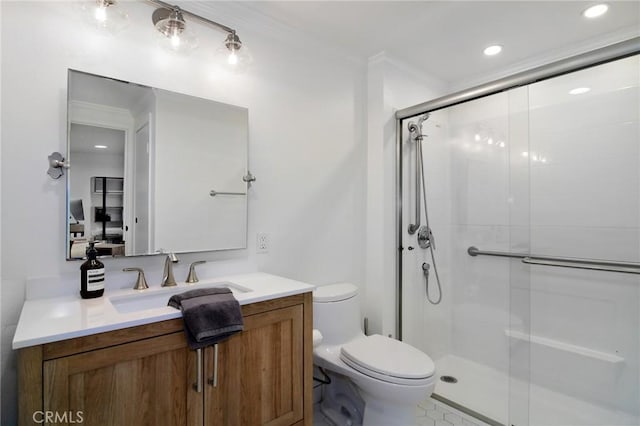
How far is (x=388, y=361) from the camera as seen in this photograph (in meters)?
1.60

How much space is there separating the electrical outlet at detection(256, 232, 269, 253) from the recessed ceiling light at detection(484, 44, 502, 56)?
1963 mm

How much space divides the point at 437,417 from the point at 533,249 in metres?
1.28

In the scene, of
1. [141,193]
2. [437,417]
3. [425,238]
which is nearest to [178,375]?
[141,193]

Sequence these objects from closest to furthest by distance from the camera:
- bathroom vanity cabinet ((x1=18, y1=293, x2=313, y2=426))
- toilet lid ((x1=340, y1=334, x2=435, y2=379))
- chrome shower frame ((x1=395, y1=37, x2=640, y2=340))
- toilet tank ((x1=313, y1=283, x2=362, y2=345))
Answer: bathroom vanity cabinet ((x1=18, y1=293, x2=313, y2=426)), chrome shower frame ((x1=395, y1=37, x2=640, y2=340)), toilet lid ((x1=340, y1=334, x2=435, y2=379)), toilet tank ((x1=313, y1=283, x2=362, y2=345))

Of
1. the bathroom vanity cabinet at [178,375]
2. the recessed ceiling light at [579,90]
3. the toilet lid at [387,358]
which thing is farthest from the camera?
the recessed ceiling light at [579,90]

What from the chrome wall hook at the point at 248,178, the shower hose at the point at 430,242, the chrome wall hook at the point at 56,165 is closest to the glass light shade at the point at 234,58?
the chrome wall hook at the point at 248,178

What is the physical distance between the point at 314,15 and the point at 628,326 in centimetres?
259

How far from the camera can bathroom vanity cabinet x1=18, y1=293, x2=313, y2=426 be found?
2.85ft

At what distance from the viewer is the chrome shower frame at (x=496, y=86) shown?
141 cm

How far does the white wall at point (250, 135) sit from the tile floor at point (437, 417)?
81 cm

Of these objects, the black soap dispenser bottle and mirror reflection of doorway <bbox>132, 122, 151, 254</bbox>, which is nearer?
the black soap dispenser bottle

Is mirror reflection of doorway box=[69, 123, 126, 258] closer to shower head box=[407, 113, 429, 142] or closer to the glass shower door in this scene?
shower head box=[407, 113, 429, 142]

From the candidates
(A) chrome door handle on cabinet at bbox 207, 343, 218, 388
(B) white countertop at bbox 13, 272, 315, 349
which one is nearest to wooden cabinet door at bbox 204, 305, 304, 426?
(A) chrome door handle on cabinet at bbox 207, 343, 218, 388

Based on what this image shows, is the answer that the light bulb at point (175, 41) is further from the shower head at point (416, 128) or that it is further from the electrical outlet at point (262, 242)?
the shower head at point (416, 128)
